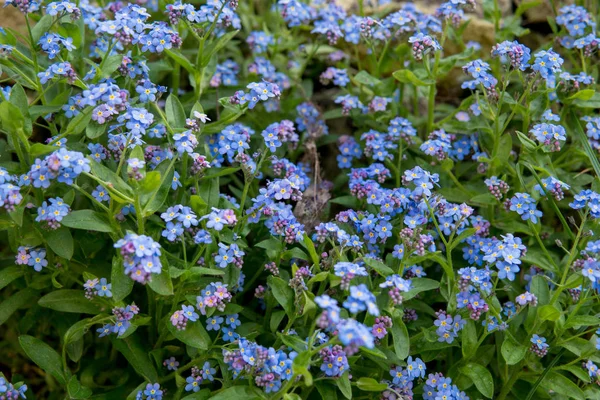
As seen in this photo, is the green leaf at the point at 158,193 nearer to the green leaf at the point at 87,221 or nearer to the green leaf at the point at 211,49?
the green leaf at the point at 87,221

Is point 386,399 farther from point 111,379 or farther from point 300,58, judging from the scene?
point 300,58

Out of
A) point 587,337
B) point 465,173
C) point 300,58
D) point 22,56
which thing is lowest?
point 587,337

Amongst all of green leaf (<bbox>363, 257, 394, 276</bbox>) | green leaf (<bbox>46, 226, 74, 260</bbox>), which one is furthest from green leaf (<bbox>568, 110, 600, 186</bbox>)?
green leaf (<bbox>46, 226, 74, 260</bbox>)

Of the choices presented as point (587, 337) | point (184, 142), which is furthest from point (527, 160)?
point (184, 142)

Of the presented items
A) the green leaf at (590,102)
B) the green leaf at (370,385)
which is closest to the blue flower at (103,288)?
the green leaf at (370,385)

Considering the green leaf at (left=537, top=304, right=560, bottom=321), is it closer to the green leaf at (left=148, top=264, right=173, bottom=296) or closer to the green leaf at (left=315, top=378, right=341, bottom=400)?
the green leaf at (left=315, top=378, right=341, bottom=400)

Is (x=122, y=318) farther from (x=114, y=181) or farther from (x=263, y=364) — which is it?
(x=263, y=364)

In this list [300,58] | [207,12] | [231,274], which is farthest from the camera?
[300,58]
